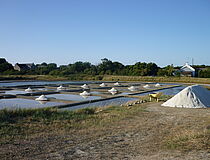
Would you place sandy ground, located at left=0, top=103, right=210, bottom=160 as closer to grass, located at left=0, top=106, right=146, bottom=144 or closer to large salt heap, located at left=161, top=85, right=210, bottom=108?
grass, located at left=0, top=106, right=146, bottom=144

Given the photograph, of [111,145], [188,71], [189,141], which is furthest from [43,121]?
[188,71]

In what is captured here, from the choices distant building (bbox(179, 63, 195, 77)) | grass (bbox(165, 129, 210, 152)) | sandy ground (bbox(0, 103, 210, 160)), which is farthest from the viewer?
distant building (bbox(179, 63, 195, 77))

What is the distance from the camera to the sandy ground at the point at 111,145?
355cm

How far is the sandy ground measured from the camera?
355cm

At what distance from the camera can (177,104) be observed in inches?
362

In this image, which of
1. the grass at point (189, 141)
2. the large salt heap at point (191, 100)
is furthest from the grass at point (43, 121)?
the large salt heap at point (191, 100)

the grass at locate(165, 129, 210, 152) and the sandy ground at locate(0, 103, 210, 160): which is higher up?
the grass at locate(165, 129, 210, 152)

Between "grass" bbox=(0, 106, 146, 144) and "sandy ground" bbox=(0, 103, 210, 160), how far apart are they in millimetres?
343

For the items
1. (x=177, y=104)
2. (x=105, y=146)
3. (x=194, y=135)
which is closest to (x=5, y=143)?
(x=105, y=146)

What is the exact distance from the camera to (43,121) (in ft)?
20.0

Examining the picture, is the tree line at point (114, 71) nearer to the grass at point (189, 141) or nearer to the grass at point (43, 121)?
the grass at point (43, 121)

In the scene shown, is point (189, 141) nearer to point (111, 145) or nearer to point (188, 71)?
point (111, 145)

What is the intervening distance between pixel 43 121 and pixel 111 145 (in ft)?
8.47

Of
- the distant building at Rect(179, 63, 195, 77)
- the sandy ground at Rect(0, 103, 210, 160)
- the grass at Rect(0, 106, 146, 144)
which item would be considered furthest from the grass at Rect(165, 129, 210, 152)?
the distant building at Rect(179, 63, 195, 77)
